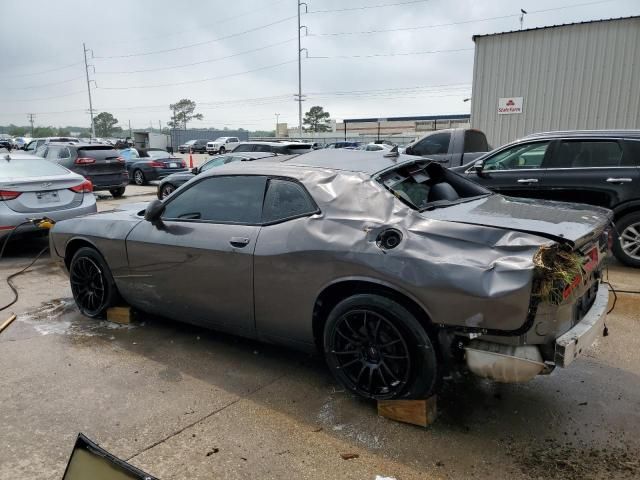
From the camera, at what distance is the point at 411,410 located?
3.01 metres

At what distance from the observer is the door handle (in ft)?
11.7

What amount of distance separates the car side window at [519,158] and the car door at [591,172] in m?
0.16

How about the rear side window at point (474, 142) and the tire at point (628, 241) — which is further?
the rear side window at point (474, 142)

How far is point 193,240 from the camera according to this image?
3.88 meters

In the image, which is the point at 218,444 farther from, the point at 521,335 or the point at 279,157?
the point at 279,157

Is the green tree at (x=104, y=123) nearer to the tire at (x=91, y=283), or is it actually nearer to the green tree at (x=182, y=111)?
the green tree at (x=182, y=111)

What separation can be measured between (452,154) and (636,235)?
4321 millimetres

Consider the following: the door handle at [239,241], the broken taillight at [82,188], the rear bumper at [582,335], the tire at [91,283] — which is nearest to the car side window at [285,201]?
the door handle at [239,241]

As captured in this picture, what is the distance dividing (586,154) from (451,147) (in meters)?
3.76

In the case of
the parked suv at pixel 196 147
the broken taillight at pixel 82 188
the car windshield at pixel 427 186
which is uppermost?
the car windshield at pixel 427 186

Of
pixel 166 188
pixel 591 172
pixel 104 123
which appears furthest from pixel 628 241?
pixel 104 123

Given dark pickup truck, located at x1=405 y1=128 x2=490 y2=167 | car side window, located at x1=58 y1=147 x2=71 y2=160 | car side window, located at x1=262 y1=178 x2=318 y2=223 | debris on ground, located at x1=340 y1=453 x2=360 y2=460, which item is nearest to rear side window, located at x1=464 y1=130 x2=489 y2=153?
dark pickup truck, located at x1=405 y1=128 x2=490 y2=167

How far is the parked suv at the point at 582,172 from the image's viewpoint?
6.19 meters

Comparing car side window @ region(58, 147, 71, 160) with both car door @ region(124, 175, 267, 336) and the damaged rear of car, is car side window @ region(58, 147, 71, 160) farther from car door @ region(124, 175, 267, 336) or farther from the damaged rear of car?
the damaged rear of car
